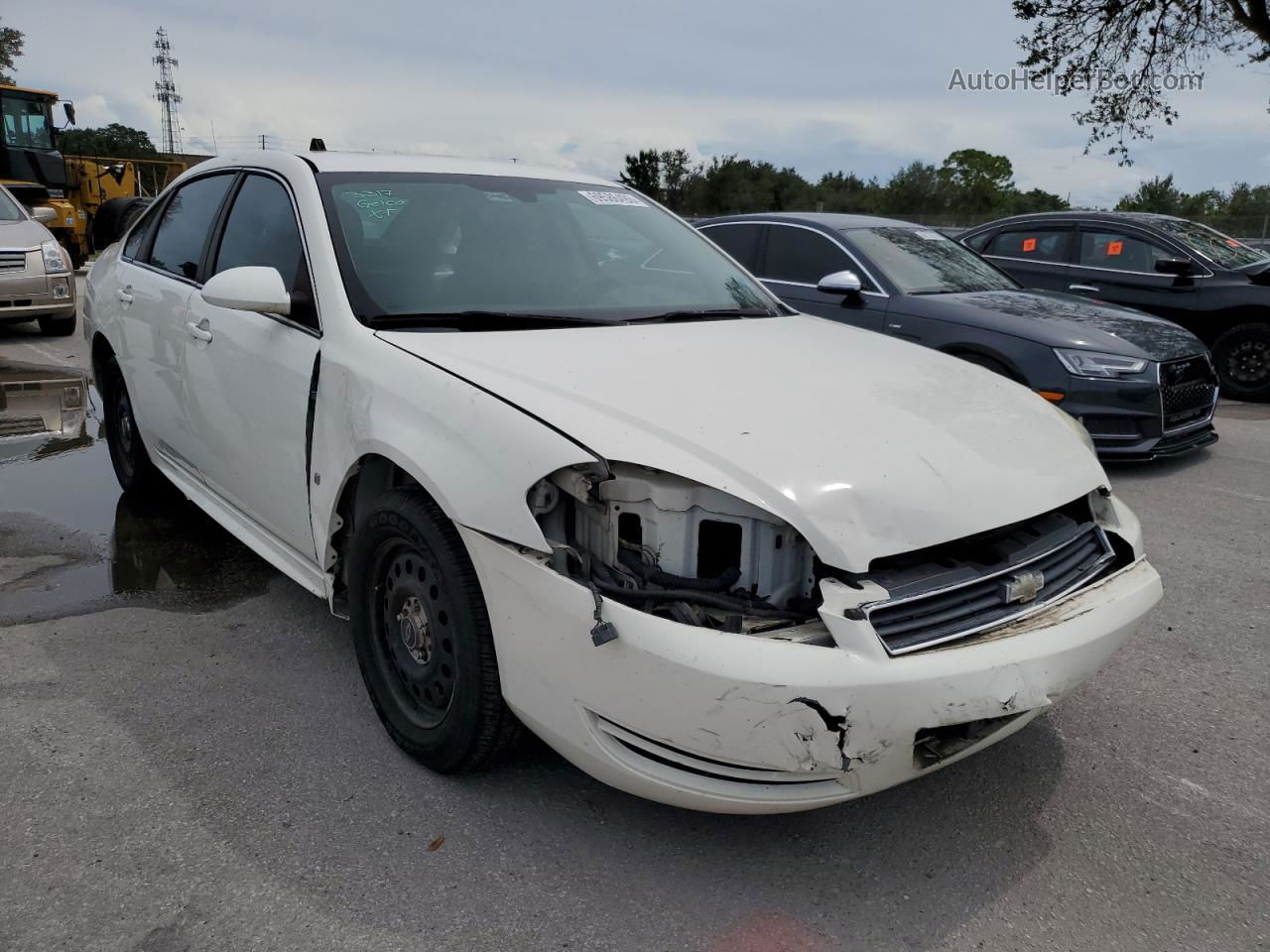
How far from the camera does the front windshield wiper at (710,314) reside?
3199 millimetres

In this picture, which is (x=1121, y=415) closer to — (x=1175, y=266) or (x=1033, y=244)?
(x=1175, y=266)

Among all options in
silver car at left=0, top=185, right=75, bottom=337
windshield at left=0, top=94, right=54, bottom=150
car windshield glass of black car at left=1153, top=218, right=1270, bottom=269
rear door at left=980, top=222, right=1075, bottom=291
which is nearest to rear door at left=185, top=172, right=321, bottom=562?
rear door at left=980, top=222, right=1075, bottom=291

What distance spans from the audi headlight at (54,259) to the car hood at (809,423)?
9.38m

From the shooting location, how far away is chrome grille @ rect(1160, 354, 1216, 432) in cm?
593

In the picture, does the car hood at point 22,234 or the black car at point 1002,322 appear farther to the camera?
the car hood at point 22,234

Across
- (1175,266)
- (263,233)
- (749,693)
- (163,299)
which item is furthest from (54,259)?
(1175,266)

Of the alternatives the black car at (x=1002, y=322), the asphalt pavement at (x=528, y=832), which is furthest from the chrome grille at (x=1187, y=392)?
the asphalt pavement at (x=528, y=832)

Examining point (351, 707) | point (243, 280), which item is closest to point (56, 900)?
point (351, 707)

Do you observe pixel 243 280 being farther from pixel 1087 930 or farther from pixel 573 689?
pixel 1087 930

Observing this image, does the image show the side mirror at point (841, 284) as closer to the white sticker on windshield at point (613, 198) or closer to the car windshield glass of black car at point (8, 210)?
the white sticker on windshield at point (613, 198)

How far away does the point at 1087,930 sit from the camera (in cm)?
213

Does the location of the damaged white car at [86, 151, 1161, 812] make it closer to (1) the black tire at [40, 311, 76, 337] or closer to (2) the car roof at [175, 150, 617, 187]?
(2) the car roof at [175, 150, 617, 187]

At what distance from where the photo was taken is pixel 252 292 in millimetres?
2896

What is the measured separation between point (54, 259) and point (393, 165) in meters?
8.74
